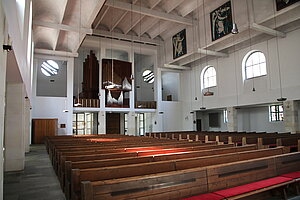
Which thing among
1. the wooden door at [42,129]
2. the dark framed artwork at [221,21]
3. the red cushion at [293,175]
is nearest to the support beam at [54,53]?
the wooden door at [42,129]

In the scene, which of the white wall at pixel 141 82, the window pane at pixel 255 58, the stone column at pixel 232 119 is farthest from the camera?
the white wall at pixel 141 82

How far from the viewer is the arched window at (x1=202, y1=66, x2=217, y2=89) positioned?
17.5 metres

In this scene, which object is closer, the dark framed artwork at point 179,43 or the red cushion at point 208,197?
the red cushion at point 208,197

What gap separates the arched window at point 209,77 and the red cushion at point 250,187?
14.4m

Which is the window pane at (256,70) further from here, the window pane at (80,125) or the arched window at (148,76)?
the window pane at (80,125)

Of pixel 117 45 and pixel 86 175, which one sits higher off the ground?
pixel 117 45

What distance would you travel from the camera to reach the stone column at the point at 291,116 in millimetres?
11828

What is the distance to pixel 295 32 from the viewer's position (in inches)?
476

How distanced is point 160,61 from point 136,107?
448 centimetres

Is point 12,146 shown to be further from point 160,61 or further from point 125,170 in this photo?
point 160,61

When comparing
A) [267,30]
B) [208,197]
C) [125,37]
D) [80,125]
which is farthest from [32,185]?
[80,125]

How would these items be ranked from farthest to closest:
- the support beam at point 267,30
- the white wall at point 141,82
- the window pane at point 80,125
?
the white wall at point 141,82 < the window pane at point 80,125 < the support beam at point 267,30

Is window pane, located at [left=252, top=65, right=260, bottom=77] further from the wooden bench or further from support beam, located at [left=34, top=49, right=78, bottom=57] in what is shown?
support beam, located at [left=34, top=49, right=78, bottom=57]

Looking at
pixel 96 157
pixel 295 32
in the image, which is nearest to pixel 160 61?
pixel 295 32
